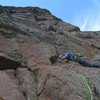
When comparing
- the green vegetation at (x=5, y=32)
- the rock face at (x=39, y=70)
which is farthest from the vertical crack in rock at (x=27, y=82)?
the green vegetation at (x=5, y=32)

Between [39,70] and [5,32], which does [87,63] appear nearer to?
[39,70]

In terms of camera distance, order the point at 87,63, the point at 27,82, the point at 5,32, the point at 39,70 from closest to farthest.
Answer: the point at 27,82, the point at 39,70, the point at 87,63, the point at 5,32

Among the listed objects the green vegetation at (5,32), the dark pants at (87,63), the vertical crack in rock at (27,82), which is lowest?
the vertical crack in rock at (27,82)

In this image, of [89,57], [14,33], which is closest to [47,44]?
[14,33]

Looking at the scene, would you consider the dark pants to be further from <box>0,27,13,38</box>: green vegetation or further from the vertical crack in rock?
<box>0,27,13,38</box>: green vegetation

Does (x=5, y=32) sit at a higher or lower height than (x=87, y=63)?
higher

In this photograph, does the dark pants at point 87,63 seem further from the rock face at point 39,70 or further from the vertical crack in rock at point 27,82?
the vertical crack in rock at point 27,82

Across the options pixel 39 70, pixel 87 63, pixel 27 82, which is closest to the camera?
pixel 27 82

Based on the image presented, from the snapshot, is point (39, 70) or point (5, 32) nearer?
point (39, 70)

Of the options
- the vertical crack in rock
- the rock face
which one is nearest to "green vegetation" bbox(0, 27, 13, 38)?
the rock face

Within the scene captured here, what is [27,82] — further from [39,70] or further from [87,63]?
[87,63]

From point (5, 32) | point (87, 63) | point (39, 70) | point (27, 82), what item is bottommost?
point (27, 82)

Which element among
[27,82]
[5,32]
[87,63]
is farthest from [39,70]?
[5,32]

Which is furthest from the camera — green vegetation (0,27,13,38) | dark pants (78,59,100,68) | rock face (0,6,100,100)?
green vegetation (0,27,13,38)
